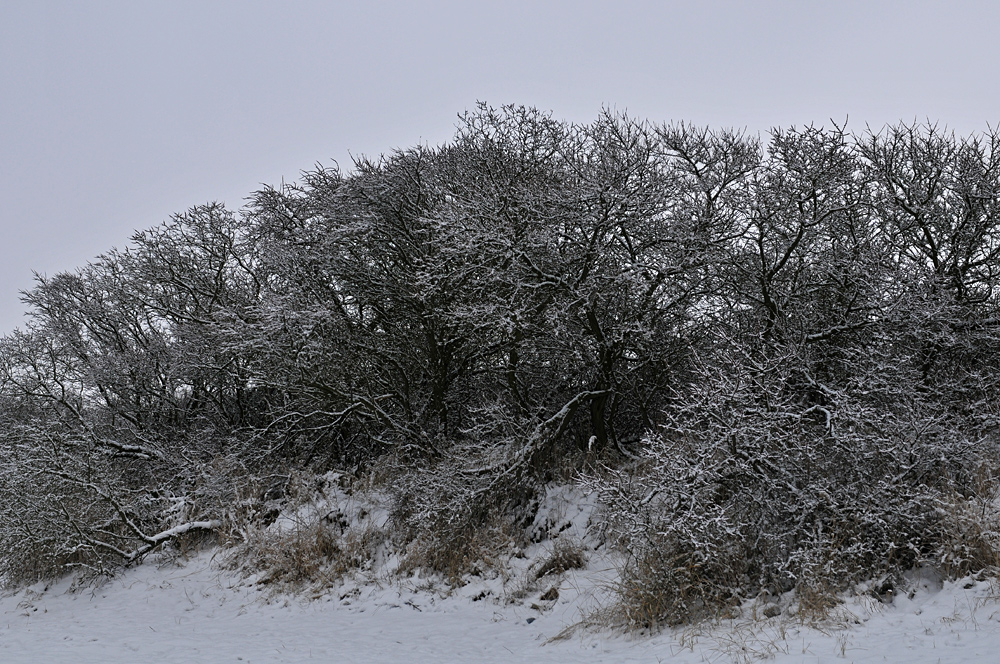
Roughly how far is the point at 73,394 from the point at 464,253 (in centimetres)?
982

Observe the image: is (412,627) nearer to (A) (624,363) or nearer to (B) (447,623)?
(B) (447,623)

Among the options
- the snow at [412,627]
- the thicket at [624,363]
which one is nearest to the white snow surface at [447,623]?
the snow at [412,627]

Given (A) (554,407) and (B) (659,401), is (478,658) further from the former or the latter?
(B) (659,401)

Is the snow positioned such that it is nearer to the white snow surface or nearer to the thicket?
the white snow surface

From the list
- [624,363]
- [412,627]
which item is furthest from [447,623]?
[624,363]

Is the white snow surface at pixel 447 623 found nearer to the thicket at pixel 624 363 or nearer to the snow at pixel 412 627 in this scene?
the snow at pixel 412 627

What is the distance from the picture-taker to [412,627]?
22.2 feet

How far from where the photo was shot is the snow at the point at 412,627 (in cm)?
457

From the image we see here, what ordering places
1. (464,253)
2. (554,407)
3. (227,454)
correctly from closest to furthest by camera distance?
(464,253) < (554,407) < (227,454)

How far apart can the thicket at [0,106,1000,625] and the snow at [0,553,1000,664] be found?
1.45 ft

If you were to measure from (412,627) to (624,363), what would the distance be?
15.9 feet

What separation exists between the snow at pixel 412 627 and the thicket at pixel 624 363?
44cm

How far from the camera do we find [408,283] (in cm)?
1028

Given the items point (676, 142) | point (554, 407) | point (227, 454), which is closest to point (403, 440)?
point (554, 407)
